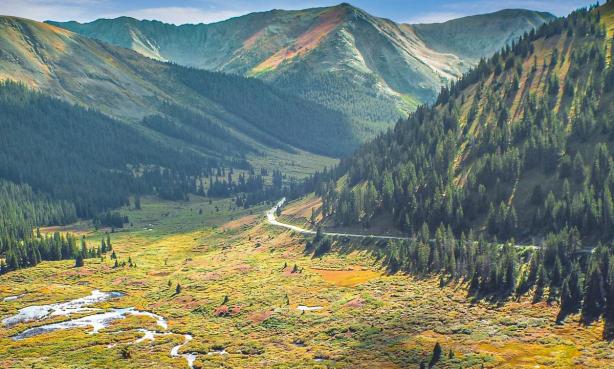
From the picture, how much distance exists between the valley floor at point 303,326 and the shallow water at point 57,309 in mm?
2878

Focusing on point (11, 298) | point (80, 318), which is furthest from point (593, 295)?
point (11, 298)

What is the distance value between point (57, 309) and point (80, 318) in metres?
11.2

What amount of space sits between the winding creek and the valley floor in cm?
183

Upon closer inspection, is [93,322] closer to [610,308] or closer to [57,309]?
[57,309]

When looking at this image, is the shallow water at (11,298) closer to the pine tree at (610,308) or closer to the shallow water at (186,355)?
the shallow water at (186,355)

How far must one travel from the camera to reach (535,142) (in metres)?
180

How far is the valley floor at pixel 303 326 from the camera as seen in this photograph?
9725 centimetres

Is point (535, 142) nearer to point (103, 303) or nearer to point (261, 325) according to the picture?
point (261, 325)

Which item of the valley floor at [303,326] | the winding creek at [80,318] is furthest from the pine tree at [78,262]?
the winding creek at [80,318]

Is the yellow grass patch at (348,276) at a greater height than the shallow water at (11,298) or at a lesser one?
greater

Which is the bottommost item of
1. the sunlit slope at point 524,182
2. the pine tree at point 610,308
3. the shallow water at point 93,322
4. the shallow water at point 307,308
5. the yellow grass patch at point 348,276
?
the shallow water at point 93,322

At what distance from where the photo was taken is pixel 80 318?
13675cm

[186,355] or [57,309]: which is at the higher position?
[186,355]

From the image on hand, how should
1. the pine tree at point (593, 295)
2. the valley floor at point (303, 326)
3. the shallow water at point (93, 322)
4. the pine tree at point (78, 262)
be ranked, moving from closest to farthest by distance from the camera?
1. the valley floor at point (303, 326)
2. the pine tree at point (593, 295)
3. the shallow water at point (93, 322)
4. the pine tree at point (78, 262)
